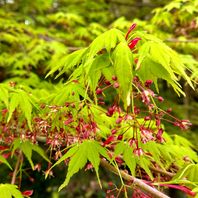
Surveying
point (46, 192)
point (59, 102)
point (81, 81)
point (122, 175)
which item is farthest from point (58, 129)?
point (46, 192)

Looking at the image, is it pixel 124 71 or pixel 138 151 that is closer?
pixel 124 71

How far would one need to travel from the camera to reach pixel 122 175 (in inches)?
69.4

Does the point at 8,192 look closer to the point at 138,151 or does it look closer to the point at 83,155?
the point at 83,155

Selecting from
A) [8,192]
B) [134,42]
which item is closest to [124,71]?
[134,42]

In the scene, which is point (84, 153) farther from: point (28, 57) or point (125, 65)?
point (28, 57)

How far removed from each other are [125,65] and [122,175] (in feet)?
2.06

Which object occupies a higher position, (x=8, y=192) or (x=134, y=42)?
(x=134, y=42)

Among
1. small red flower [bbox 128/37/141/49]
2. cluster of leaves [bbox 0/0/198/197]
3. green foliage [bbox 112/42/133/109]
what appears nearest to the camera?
green foliage [bbox 112/42/133/109]

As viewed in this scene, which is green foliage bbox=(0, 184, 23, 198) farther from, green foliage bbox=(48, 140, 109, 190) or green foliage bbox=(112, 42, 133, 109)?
green foliage bbox=(112, 42, 133, 109)

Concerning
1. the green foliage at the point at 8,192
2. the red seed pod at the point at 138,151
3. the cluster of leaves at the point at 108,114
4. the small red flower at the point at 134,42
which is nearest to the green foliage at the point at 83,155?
the cluster of leaves at the point at 108,114

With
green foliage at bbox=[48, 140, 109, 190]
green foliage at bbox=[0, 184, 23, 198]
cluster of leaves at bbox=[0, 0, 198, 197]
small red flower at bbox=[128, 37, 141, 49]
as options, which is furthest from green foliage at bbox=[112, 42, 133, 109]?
green foliage at bbox=[0, 184, 23, 198]

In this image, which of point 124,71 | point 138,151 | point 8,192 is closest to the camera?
point 124,71

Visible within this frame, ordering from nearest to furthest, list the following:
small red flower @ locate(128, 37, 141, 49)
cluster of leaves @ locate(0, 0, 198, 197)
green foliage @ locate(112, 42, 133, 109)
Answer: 1. green foliage @ locate(112, 42, 133, 109)
2. cluster of leaves @ locate(0, 0, 198, 197)
3. small red flower @ locate(128, 37, 141, 49)

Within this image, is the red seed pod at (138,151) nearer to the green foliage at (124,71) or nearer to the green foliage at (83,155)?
the green foliage at (83,155)
